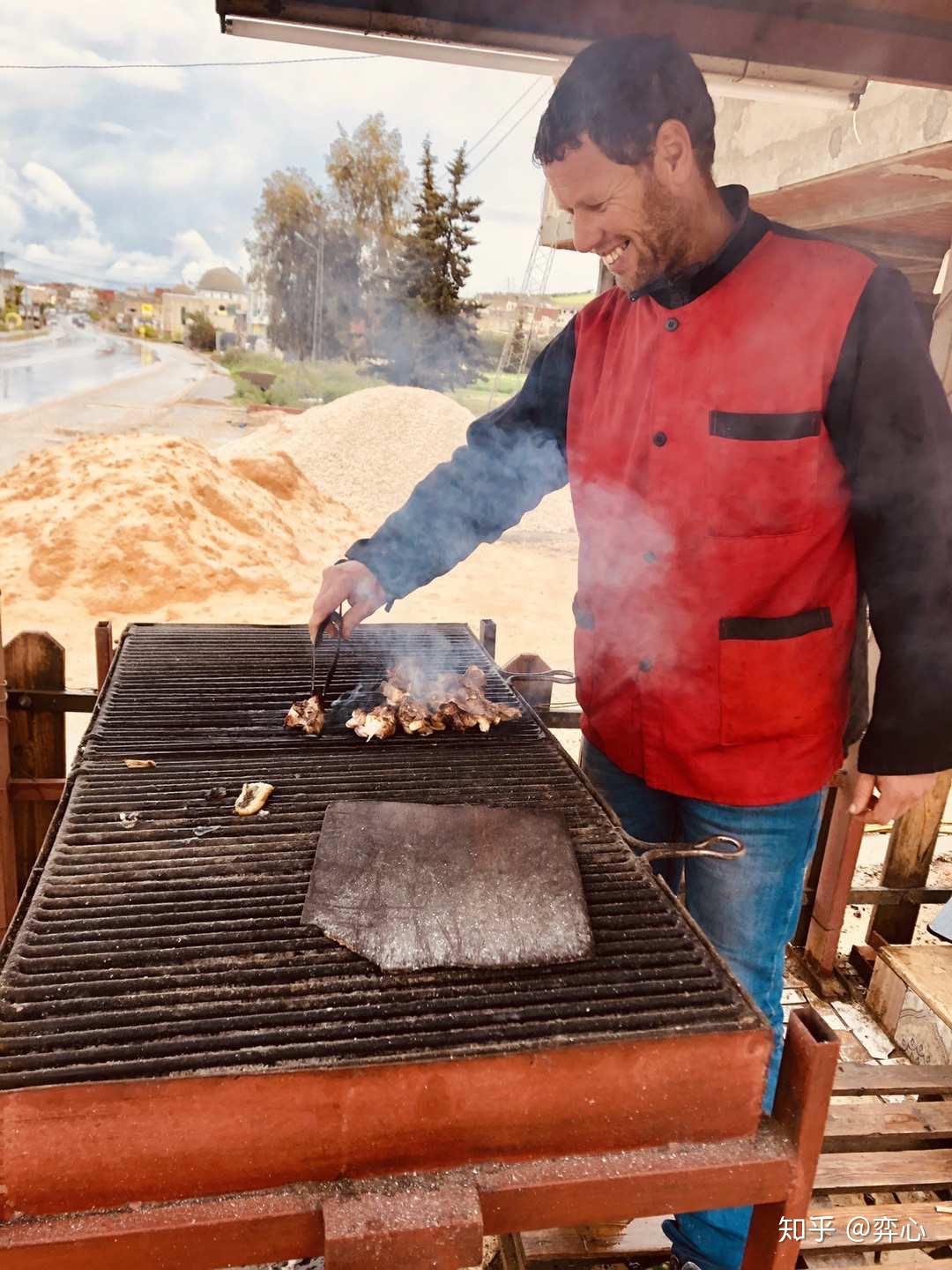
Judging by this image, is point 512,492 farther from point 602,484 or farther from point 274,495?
point 274,495

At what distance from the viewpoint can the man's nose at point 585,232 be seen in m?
2.36

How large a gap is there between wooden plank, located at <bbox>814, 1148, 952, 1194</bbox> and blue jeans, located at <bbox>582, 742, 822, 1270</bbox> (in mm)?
705

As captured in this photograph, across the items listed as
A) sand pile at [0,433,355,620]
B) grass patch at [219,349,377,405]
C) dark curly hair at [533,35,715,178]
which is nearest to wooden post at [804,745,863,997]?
dark curly hair at [533,35,715,178]

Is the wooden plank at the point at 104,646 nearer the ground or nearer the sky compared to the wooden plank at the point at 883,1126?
nearer the sky

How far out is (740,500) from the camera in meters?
2.37

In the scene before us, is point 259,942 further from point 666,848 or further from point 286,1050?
point 666,848

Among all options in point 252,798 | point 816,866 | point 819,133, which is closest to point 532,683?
point 816,866

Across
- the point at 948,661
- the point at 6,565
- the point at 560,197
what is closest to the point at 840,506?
the point at 948,661

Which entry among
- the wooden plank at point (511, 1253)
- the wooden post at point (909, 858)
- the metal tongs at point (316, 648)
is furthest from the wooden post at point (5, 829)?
the wooden post at point (909, 858)

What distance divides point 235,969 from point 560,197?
2.14 m

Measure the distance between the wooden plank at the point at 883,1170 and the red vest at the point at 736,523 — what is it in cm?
155

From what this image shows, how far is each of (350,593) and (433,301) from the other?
24.1 metres

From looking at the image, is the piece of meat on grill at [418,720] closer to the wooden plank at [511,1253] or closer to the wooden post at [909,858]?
the wooden plank at [511,1253]

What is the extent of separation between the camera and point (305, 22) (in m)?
2.69
